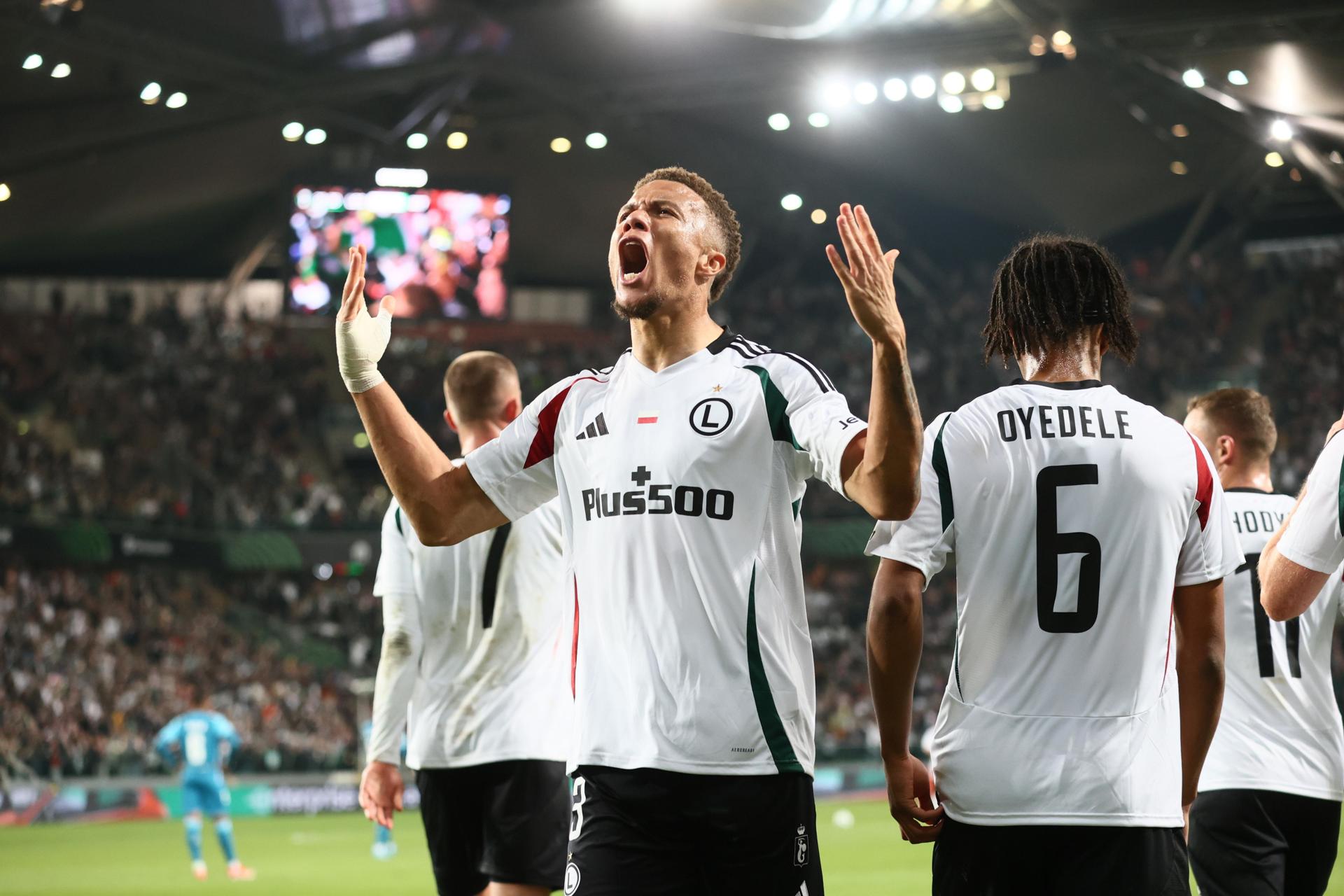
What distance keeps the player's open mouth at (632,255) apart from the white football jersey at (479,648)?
6.32 ft

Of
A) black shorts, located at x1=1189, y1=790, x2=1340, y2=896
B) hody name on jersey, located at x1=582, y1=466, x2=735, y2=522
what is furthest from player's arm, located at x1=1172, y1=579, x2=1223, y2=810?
black shorts, located at x1=1189, y1=790, x2=1340, y2=896

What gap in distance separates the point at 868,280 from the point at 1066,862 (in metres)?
1.32

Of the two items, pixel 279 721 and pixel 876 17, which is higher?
pixel 876 17

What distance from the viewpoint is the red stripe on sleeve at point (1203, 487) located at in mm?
3395

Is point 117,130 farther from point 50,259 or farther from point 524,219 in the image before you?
point 524,219

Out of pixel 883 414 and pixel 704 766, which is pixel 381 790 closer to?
pixel 704 766

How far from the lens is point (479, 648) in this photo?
209 inches

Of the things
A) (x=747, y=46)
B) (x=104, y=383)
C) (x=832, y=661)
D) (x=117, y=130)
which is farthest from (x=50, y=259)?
(x=832, y=661)

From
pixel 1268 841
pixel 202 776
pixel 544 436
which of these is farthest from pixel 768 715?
pixel 202 776

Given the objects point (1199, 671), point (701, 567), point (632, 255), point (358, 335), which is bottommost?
point (1199, 671)

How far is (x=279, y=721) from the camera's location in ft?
81.8

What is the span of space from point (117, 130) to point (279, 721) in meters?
10.8

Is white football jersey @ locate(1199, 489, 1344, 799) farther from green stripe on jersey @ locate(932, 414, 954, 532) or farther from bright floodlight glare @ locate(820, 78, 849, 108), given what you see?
bright floodlight glare @ locate(820, 78, 849, 108)

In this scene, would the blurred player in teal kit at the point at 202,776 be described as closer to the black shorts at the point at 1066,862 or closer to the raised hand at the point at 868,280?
the black shorts at the point at 1066,862
